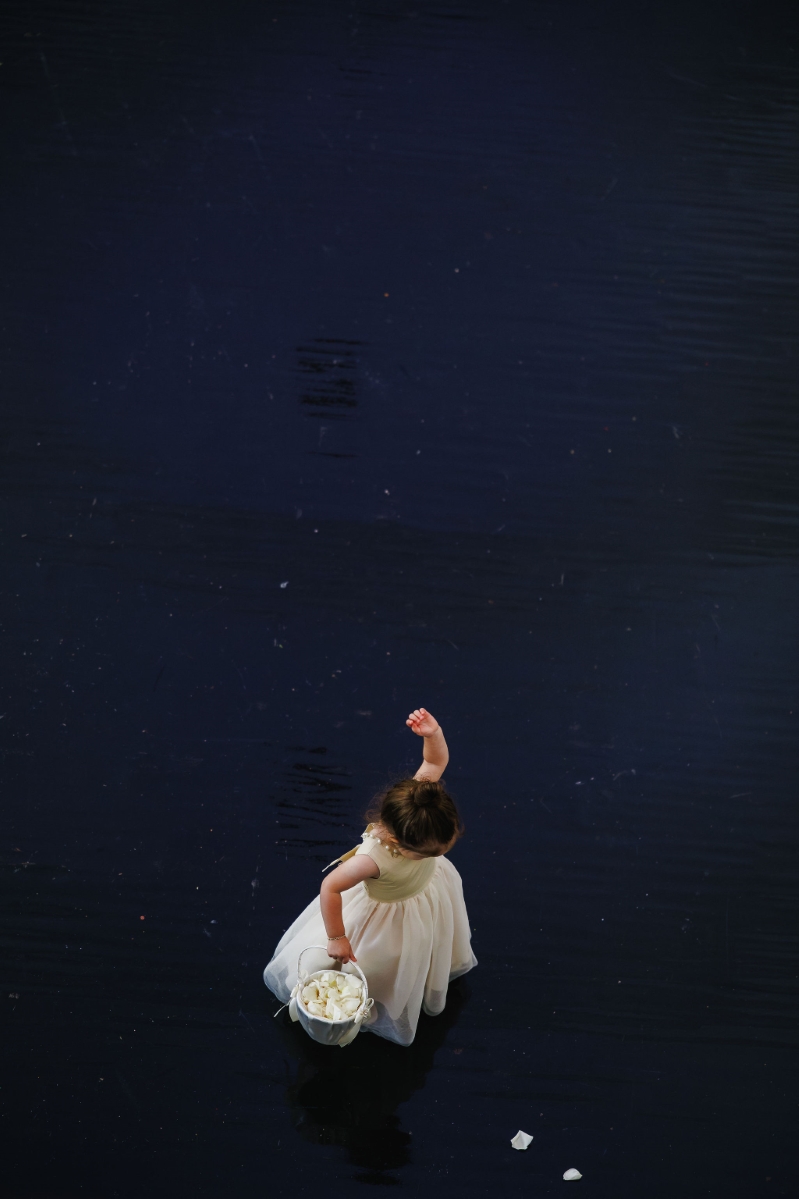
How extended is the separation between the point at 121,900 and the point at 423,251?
184cm

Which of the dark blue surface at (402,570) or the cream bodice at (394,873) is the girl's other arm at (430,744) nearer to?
the cream bodice at (394,873)

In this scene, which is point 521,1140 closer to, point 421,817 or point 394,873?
point 394,873

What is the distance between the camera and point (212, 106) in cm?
295

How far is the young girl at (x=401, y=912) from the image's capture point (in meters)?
1.82

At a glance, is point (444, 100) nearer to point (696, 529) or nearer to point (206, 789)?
point (696, 529)

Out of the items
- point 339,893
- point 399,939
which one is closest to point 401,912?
point 399,939

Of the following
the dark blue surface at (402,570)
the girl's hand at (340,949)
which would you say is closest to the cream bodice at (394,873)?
the girl's hand at (340,949)

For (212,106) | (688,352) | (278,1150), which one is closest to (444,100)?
(212,106)

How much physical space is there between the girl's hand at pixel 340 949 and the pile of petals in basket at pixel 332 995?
5 cm

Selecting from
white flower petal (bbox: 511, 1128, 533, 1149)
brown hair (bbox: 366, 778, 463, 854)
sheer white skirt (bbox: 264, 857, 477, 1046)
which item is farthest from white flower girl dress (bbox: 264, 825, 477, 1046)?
white flower petal (bbox: 511, 1128, 533, 1149)

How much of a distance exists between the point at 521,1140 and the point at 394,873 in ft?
2.01

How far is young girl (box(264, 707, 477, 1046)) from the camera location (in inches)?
Result: 71.7

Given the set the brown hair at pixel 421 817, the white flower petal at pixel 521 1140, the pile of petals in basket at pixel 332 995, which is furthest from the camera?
the white flower petal at pixel 521 1140

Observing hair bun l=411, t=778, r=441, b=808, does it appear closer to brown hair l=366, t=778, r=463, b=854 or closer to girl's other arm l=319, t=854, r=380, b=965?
brown hair l=366, t=778, r=463, b=854
